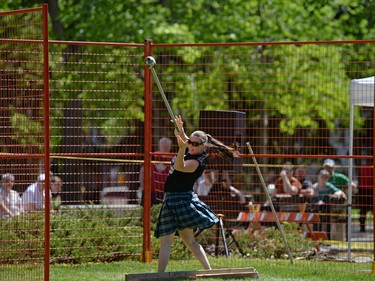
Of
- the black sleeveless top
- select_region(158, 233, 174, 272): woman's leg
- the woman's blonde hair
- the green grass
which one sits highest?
the woman's blonde hair

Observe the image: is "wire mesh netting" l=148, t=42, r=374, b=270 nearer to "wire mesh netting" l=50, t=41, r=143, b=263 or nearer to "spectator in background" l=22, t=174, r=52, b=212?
A: "wire mesh netting" l=50, t=41, r=143, b=263

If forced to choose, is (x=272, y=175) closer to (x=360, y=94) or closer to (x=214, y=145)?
(x=360, y=94)

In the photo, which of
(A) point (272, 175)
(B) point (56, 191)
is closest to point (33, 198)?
(B) point (56, 191)

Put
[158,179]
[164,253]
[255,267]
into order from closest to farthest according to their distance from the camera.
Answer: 1. [164,253]
2. [255,267]
3. [158,179]

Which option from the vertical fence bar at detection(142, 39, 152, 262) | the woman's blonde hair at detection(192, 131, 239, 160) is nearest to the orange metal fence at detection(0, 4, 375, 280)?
the vertical fence bar at detection(142, 39, 152, 262)

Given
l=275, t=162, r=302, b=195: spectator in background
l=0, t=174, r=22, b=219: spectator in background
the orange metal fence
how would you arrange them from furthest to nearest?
l=275, t=162, r=302, b=195: spectator in background
the orange metal fence
l=0, t=174, r=22, b=219: spectator in background

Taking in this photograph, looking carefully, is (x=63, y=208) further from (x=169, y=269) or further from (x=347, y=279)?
(x=347, y=279)

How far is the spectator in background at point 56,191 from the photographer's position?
12398 millimetres

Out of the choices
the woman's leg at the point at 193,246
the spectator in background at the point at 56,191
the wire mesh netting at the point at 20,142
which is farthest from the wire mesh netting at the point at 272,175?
the wire mesh netting at the point at 20,142

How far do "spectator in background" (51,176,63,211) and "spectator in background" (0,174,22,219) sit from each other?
0.77 m

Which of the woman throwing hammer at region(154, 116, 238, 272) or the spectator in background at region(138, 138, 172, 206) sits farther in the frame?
the spectator in background at region(138, 138, 172, 206)

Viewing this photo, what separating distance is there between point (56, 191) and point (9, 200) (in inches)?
52.3

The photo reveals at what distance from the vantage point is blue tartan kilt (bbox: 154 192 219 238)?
395 inches

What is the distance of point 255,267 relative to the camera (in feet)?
38.2
